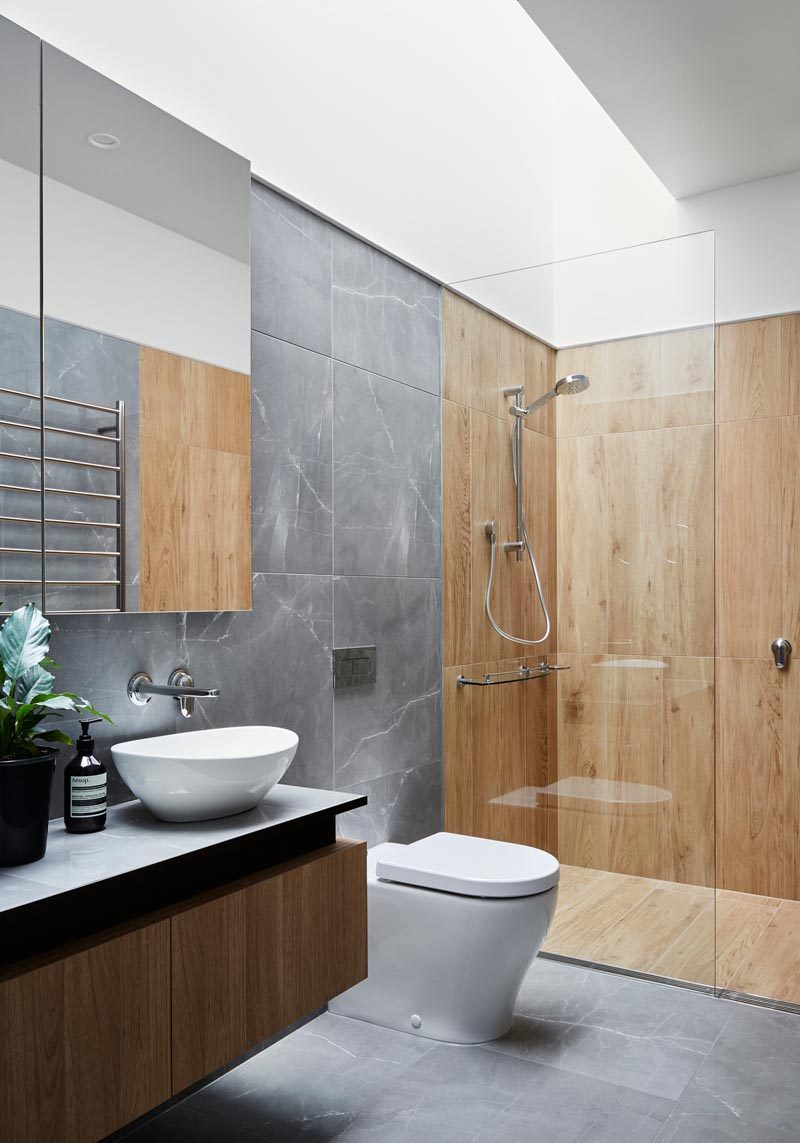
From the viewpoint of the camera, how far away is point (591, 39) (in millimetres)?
2557

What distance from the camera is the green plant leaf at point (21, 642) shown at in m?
1.54

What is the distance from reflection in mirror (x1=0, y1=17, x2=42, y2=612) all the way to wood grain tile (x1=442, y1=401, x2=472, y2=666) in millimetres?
1604

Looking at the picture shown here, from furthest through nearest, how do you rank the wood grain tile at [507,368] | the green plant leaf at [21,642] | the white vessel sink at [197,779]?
1. the wood grain tile at [507,368]
2. the white vessel sink at [197,779]
3. the green plant leaf at [21,642]

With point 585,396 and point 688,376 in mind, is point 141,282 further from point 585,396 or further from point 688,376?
point 688,376

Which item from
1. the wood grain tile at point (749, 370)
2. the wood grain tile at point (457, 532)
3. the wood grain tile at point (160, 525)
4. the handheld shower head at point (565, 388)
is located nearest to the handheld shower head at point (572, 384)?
the handheld shower head at point (565, 388)

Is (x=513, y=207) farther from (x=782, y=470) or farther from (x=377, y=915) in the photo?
(x=377, y=915)

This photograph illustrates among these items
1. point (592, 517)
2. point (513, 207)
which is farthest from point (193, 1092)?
point (513, 207)

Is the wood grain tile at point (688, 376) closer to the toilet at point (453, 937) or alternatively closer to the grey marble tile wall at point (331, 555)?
the grey marble tile wall at point (331, 555)

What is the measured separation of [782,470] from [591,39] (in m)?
1.74

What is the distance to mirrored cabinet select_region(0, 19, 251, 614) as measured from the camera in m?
1.76

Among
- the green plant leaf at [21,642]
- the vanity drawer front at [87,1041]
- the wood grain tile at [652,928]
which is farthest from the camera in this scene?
the wood grain tile at [652,928]

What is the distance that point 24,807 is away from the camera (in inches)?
58.8

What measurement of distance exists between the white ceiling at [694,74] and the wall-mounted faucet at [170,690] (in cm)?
196

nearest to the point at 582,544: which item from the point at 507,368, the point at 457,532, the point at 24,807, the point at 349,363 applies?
the point at 457,532
